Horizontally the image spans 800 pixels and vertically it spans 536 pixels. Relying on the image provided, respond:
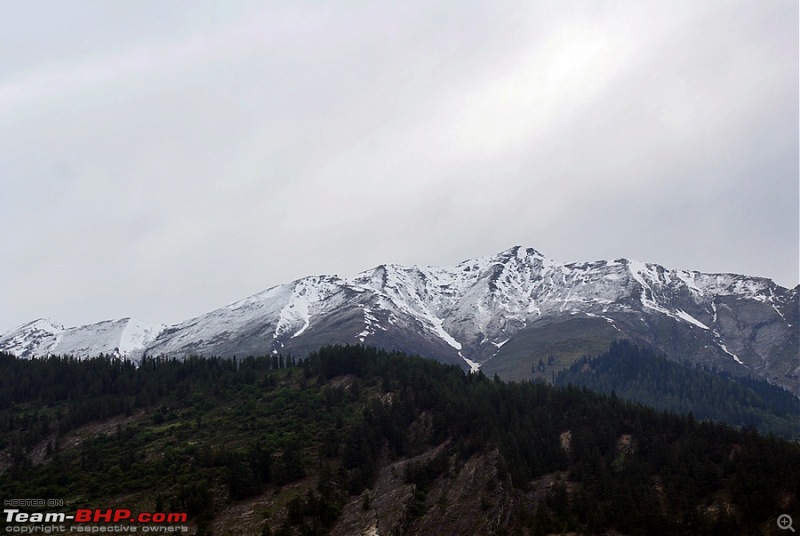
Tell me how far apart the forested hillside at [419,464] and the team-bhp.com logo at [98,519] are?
8.42 ft

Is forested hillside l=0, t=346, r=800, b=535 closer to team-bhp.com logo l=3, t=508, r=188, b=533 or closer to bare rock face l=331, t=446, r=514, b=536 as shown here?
bare rock face l=331, t=446, r=514, b=536

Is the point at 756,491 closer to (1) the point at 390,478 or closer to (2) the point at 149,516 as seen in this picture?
(1) the point at 390,478

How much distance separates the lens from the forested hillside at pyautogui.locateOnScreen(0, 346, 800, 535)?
414 ft

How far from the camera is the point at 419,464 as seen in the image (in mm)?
145000

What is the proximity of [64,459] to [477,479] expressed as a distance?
285ft

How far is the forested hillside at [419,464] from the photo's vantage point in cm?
12606

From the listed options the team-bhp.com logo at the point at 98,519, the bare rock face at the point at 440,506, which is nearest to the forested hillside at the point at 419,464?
the bare rock face at the point at 440,506

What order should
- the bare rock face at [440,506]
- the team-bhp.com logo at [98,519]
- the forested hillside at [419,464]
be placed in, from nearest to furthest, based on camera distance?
the forested hillside at [419,464]
the bare rock face at [440,506]
the team-bhp.com logo at [98,519]

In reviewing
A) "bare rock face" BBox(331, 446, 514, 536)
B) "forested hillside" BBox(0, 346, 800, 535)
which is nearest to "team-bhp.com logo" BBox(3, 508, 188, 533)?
"forested hillside" BBox(0, 346, 800, 535)

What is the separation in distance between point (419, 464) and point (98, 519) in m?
55.2

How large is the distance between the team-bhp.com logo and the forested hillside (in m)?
2.57

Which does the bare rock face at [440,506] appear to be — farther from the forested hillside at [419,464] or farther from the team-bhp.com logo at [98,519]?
the team-bhp.com logo at [98,519]

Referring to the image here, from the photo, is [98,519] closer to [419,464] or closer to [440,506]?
[419,464]

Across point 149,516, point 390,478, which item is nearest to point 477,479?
point 390,478
